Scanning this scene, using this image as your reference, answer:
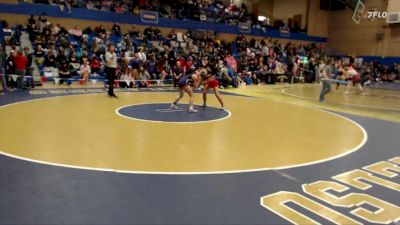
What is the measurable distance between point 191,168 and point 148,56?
48.7 feet

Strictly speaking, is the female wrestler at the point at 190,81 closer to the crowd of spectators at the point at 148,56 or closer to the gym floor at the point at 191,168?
the gym floor at the point at 191,168

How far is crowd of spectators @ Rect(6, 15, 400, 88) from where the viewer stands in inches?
643

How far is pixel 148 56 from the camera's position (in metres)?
19.2

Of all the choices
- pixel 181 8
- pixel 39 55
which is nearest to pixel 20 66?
pixel 39 55

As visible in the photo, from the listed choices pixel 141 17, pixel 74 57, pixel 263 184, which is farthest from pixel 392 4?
pixel 263 184

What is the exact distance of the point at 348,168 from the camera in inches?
215

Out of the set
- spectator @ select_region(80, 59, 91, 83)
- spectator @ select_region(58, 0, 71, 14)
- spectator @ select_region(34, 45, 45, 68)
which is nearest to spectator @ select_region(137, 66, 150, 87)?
spectator @ select_region(80, 59, 91, 83)

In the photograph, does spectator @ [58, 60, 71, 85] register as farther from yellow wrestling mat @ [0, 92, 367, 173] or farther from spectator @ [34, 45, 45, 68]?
yellow wrestling mat @ [0, 92, 367, 173]

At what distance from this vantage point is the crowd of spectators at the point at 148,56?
53.6 ft

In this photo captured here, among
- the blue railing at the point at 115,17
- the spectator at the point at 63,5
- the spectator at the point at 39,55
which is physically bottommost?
the spectator at the point at 39,55

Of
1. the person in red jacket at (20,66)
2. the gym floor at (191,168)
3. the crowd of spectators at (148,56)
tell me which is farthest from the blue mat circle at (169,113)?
the person in red jacket at (20,66)

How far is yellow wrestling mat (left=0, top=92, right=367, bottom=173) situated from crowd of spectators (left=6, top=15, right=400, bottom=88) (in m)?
4.31

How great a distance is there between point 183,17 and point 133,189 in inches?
884

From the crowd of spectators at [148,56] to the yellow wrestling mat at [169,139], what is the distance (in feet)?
14.1
